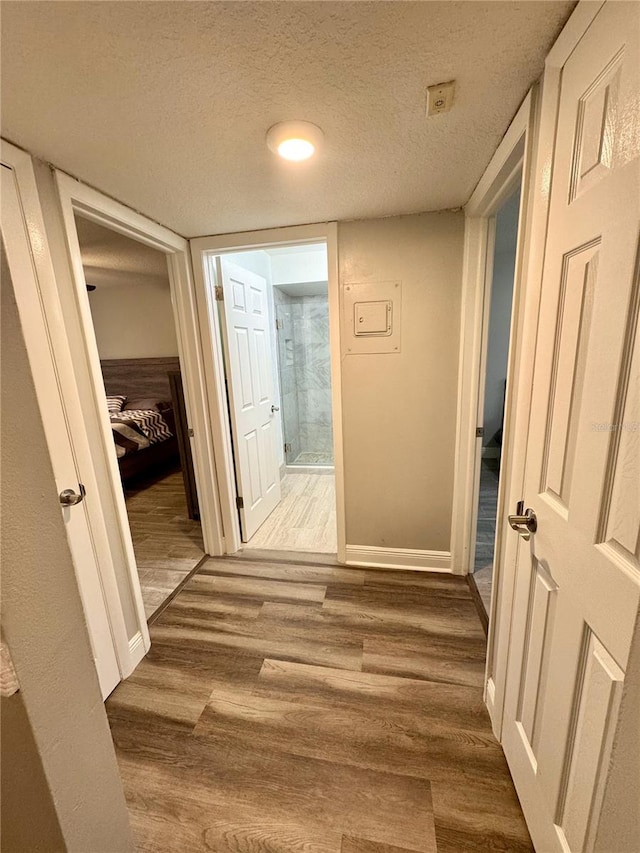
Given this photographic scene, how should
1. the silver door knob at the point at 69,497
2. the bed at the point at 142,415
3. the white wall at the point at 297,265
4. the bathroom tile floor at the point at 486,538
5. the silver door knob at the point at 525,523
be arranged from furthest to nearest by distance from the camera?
the bed at the point at 142,415, the white wall at the point at 297,265, the bathroom tile floor at the point at 486,538, the silver door knob at the point at 69,497, the silver door knob at the point at 525,523

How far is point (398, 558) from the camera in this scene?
2242 millimetres

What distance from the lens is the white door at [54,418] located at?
1.09 metres

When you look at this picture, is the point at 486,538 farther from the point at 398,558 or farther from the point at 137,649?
the point at 137,649

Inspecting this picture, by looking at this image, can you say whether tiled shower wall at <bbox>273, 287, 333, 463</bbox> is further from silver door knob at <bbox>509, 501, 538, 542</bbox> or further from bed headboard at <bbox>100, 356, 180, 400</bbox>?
silver door knob at <bbox>509, 501, 538, 542</bbox>

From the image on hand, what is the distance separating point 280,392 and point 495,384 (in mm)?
2685

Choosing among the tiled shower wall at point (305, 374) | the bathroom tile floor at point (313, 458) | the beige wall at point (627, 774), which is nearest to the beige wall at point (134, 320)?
the tiled shower wall at point (305, 374)

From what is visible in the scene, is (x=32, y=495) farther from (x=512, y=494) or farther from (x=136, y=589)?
(x=136, y=589)

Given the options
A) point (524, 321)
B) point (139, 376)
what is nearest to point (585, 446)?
point (524, 321)

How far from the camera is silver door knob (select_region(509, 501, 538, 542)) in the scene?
950 millimetres

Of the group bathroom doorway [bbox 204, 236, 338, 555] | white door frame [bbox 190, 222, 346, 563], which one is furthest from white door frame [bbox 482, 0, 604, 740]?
bathroom doorway [bbox 204, 236, 338, 555]

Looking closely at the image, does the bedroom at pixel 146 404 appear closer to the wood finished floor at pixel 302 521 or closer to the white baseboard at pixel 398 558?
the wood finished floor at pixel 302 521

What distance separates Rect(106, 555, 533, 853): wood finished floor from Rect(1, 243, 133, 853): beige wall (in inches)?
25.8

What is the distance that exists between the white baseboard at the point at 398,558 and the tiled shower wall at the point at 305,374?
7.22ft

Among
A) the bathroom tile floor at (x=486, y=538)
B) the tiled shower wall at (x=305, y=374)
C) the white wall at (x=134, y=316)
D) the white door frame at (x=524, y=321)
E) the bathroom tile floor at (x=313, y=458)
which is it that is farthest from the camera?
the white wall at (x=134, y=316)
